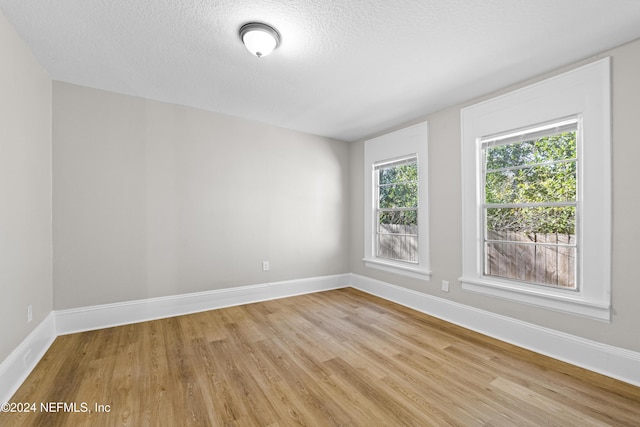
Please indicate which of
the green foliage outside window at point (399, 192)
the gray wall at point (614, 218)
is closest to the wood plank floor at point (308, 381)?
the gray wall at point (614, 218)

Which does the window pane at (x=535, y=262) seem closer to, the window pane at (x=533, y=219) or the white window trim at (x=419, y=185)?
the window pane at (x=533, y=219)

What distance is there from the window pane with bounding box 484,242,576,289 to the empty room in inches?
0.9

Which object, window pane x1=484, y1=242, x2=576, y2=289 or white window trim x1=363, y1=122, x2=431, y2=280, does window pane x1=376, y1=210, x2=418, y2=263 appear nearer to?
white window trim x1=363, y1=122, x2=431, y2=280

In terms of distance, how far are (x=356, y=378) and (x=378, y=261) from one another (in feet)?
7.42

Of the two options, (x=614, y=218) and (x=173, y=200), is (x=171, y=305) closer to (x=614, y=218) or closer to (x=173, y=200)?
(x=173, y=200)

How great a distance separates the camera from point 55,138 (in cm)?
270

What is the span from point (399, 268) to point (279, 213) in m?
1.91

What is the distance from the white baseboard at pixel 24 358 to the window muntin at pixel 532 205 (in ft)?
13.3

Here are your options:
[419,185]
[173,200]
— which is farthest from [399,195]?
[173,200]

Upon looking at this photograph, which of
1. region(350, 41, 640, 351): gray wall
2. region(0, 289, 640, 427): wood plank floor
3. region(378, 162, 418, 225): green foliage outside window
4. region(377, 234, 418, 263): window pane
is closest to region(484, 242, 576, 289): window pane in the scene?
region(350, 41, 640, 351): gray wall

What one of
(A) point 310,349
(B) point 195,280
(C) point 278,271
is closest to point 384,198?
(C) point 278,271

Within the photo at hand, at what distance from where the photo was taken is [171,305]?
322cm

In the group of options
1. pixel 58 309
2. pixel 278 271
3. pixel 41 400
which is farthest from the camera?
pixel 278 271

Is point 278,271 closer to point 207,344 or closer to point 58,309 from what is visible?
point 207,344
